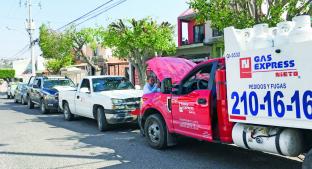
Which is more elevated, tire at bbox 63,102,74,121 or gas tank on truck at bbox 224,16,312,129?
gas tank on truck at bbox 224,16,312,129

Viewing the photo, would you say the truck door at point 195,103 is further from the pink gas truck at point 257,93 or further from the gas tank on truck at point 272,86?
the gas tank on truck at point 272,86

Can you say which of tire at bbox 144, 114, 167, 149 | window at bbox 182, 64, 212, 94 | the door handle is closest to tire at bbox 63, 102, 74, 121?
tire at bbox 144, 114, 167, 149

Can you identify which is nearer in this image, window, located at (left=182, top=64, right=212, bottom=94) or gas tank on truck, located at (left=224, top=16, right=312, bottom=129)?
gas tank on truck, located at (left=224, top=16, right=312, bottom=129)

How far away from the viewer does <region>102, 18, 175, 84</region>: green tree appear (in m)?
21.9

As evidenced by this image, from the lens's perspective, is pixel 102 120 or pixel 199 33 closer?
pixel 102 120

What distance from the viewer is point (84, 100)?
1260 cm

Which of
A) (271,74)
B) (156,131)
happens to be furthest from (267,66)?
(156,131)

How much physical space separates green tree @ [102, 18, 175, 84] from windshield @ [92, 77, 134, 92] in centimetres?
896

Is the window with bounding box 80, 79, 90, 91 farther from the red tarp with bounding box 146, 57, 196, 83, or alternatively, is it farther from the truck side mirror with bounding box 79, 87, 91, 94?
the red tarp with bounding box 146, 57, 196, 83

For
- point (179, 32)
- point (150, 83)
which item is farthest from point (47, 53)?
point (150, 83)

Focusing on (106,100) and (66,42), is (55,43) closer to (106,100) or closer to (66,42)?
(66,42)

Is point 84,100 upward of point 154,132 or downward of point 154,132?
upward

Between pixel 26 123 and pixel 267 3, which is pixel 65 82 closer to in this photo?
pixel 26 123

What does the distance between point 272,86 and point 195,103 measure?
1903 mm
